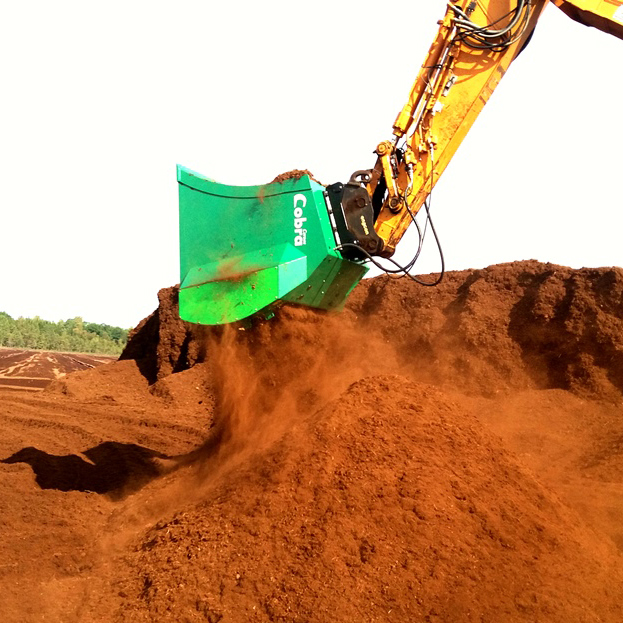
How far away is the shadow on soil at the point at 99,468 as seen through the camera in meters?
7.27

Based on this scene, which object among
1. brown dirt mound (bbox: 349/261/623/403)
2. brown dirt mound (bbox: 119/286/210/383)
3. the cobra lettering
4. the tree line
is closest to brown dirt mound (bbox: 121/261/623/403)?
brown dirt mound (bbox: 349/261/623/403)

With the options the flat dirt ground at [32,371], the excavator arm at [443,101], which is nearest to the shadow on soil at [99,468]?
the excavator arm at [443,101]

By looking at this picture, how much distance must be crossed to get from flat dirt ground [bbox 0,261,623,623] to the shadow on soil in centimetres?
4

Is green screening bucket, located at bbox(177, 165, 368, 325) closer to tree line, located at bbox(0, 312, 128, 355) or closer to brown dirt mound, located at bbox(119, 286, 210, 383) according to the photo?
brown dirt mound, located at bbox(119, 286, 210, 383)

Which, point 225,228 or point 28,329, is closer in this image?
point 225,228

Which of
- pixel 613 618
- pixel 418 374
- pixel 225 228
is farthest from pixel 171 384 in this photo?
pixel 613 618

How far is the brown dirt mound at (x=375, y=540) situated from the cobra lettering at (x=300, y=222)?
1.42 meters

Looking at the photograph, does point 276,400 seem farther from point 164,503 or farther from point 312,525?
point 312,525

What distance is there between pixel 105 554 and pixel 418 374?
22.7ft

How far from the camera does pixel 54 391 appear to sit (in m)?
14.2

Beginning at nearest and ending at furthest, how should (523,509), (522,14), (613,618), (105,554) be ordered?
(613,618), (523,509), (105,554), (522,14)

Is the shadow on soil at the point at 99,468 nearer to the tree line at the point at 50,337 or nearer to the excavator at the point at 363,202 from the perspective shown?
the excavator at the point at 363,202

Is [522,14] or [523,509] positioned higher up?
[522,14]

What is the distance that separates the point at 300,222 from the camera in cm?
608
